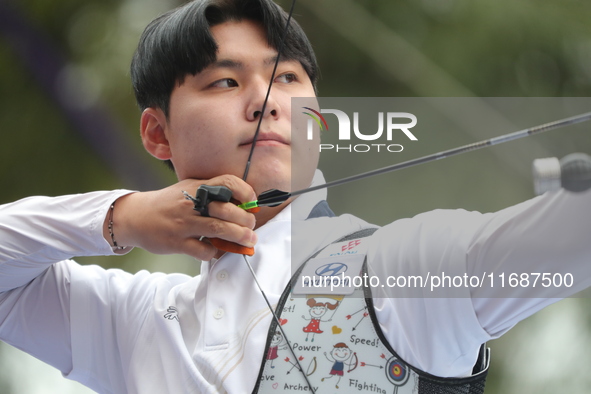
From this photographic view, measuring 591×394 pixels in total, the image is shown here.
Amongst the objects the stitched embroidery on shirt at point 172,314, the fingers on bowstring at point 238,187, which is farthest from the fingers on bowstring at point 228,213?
the stitched embroidery on shirt at point 172,314

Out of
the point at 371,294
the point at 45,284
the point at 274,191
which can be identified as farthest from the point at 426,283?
the point at 45,284

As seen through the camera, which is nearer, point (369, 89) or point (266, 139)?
point (266, 139)

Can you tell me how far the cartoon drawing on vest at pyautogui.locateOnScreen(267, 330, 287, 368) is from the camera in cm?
49

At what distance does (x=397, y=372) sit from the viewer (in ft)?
1.48

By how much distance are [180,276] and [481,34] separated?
70 centimetres

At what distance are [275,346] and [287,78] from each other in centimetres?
29

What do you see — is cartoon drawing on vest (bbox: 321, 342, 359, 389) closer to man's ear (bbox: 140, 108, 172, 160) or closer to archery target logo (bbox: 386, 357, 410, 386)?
archery target logo (bbox: 386, 357, 410, 386)

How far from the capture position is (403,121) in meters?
0.77

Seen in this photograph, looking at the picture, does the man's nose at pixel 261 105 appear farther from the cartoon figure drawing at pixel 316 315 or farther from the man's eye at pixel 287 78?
the cartoon figure drawing at pixel 316 315

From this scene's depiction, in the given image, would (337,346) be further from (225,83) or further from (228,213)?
(225,83)

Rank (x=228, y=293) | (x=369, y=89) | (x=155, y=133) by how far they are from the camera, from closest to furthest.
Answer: (x=228, y=293) → (x=155, y=133) → (x=369, y=89)

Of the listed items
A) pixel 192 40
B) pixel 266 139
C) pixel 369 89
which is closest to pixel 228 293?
pixel 266 139

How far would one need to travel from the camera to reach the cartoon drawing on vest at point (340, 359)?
1.52ft

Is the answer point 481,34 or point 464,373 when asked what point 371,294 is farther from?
point 481,34
